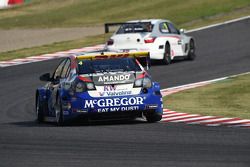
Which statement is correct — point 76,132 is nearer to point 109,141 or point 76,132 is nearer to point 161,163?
point 109,141

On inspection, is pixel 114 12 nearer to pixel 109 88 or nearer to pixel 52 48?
pixel 52 48

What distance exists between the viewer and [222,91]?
22.2m

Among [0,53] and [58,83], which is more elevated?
[58,83]

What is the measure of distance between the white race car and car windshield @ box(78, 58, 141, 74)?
11.3 meters

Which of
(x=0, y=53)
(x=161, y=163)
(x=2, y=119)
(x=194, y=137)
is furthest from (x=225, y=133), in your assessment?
(x=0, y=53)

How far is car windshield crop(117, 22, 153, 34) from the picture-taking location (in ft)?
95.4

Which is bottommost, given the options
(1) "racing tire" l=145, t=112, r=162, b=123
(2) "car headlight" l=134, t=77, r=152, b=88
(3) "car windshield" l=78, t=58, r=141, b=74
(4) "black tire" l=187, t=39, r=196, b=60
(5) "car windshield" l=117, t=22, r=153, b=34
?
(4) "black tire" l=187, t=39, r=196, b=60

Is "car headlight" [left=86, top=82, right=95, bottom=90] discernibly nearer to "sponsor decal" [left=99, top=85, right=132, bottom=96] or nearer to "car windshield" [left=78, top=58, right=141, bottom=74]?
"sponsor decal" [left=99, top=85, right=132, bottom=96]

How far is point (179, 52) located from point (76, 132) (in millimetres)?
15498

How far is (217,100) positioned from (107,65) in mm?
4615

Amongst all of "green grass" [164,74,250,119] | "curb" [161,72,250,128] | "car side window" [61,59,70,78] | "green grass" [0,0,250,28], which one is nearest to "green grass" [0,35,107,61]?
"green grass" [0,0,250,28]

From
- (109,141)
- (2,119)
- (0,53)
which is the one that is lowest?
(0,53)

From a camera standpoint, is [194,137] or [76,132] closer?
[194,137]

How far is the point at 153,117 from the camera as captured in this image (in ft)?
53.9
